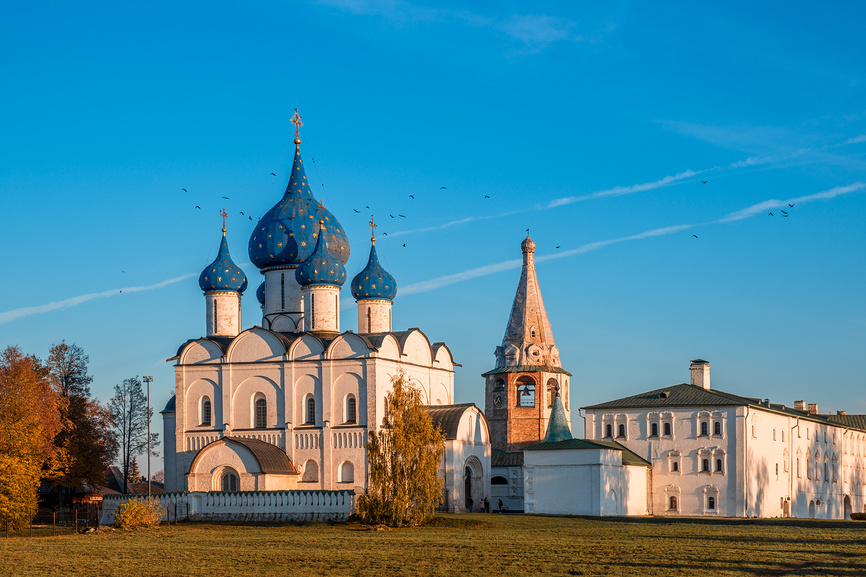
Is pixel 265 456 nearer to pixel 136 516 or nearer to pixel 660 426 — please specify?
pixel 136 516

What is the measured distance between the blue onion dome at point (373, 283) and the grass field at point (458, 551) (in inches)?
552

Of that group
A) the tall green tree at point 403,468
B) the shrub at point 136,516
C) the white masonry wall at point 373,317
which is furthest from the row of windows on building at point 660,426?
the shrub at point 136,516

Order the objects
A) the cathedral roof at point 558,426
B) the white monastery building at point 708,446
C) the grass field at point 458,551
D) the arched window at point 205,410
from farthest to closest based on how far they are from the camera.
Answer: the cathedral roof at point 558,426
the white monastery building at point 708,446
the arched window at point 205,410
the grass field at point 458,551

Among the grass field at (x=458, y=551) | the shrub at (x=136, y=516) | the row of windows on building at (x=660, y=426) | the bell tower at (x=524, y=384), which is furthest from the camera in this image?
the bell tower at (x=524, y=384)

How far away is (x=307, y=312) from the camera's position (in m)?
43.3

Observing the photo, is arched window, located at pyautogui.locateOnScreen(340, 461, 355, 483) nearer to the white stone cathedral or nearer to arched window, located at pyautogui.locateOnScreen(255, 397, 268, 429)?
the white stone cathedral

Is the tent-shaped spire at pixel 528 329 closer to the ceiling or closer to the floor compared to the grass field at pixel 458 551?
closer to the ceiling

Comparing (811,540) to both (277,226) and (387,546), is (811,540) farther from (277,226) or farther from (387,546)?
(277,226)

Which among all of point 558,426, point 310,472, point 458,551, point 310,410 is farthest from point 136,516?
point 558,426

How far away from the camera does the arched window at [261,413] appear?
4197cm

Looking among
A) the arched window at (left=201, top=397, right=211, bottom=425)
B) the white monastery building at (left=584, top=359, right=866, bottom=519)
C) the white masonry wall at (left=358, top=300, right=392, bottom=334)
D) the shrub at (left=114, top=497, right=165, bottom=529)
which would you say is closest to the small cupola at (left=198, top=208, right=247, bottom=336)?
the arched window at (left=201, top=397, right=211, bottom=425)

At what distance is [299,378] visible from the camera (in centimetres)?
4166

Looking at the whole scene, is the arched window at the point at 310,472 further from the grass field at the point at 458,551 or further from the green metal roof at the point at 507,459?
the green metal roof at the point at 507,459

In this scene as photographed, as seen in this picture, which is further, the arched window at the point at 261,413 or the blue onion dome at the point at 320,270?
the blue onion dome at the point at 320,270
